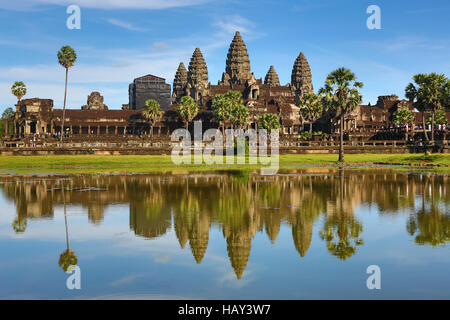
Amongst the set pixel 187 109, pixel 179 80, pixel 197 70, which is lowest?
pixel 187 109

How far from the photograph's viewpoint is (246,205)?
800 inches

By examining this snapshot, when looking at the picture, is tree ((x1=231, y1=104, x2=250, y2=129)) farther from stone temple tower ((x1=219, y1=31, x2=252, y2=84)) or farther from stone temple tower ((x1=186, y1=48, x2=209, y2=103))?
stone temple tower ((x1=219, y1=31, x2=252, y2=84))

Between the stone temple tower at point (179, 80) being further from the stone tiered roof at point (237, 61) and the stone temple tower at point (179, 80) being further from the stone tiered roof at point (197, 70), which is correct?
the stone tiered roof at point (237, 61)

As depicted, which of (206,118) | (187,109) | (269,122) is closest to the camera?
(269,122)

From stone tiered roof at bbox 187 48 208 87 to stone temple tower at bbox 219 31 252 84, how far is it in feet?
19.9

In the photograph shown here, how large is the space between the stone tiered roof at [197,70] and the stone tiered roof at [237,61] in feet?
21.5

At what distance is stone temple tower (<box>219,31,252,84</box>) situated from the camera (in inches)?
6299

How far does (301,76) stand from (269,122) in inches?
2354

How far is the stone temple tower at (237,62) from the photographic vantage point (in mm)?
160000

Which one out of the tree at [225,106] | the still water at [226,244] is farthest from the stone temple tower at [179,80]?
the still water at [226,244]

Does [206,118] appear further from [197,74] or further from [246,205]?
[246,205]

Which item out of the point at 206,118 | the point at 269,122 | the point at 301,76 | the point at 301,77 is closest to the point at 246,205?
the point at 269,122

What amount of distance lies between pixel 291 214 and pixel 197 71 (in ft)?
479

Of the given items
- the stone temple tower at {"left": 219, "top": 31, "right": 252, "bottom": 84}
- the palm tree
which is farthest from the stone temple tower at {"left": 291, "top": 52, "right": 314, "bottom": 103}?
the palm tree
